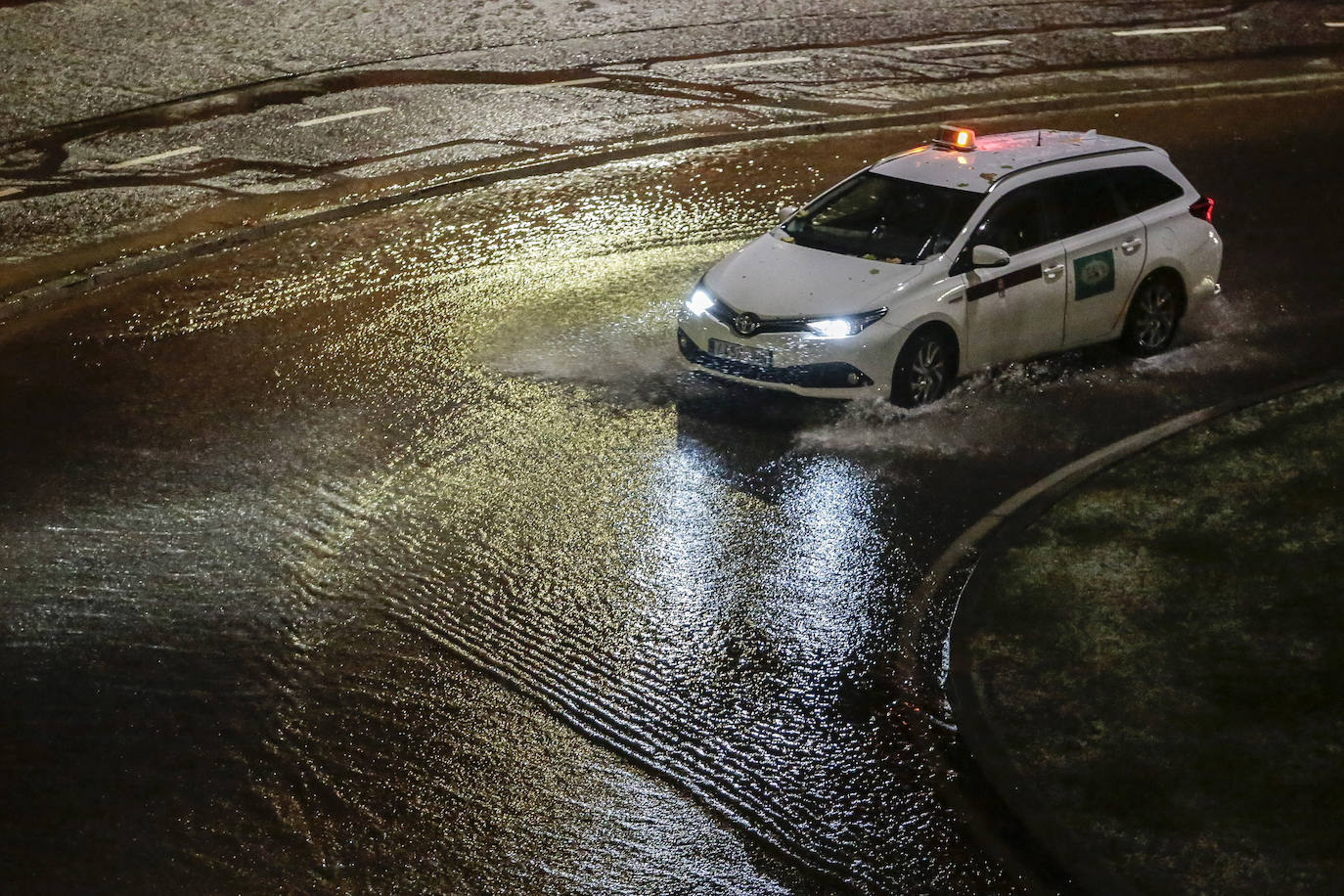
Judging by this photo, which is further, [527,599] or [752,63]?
[752,63]

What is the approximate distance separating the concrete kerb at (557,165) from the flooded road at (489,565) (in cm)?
33

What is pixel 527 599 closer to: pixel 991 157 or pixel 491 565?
pixel 491 565

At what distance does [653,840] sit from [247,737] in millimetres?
1851

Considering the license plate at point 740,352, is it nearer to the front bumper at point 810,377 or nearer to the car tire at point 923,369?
the front bumper at point 810,377

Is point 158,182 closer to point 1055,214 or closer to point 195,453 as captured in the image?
point 195,453

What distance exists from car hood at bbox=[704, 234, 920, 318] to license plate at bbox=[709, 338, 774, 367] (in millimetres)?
240

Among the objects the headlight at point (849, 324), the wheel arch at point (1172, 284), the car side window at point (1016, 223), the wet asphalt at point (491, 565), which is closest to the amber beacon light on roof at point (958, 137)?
the car side window at point (1016, 223)

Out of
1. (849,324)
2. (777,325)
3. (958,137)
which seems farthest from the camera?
(958,137)

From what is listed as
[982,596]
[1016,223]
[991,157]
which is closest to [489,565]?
[982,596]

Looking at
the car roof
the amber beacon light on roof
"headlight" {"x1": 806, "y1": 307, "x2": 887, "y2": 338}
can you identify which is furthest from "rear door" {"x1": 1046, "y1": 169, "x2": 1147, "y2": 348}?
"headlight" {"x1": 806, "y1": 307, "x2": 887, "y2": 338}

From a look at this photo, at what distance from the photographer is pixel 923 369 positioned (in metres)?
9.51

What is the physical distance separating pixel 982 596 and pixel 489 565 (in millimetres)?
2552

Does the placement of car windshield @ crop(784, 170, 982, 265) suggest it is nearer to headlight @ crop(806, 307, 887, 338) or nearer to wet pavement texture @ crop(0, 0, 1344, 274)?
headlight @ crop(806, 307, 887, 338)

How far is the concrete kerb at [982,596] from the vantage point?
5438 millimetres
